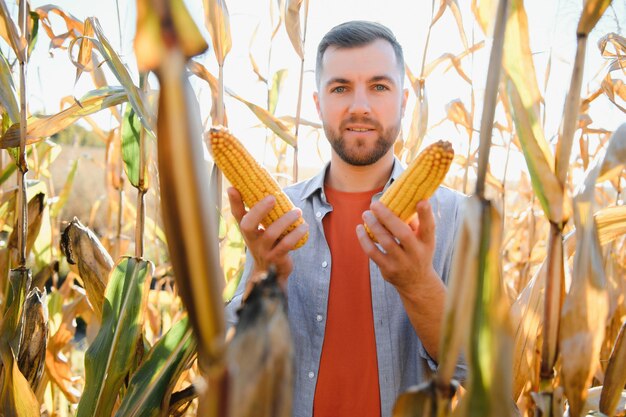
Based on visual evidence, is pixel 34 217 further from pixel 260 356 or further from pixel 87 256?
pixel 260 356

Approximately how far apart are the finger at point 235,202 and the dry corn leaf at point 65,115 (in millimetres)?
445

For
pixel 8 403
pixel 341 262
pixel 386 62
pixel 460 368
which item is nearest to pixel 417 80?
pixel 386 62

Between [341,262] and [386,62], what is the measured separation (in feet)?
2.09

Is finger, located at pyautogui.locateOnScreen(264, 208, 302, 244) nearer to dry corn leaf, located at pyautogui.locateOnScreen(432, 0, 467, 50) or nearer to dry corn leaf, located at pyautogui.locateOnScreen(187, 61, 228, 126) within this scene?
dry corn leaf, located at pyautogui.locateOnScreen(187, 61, 228, 126)

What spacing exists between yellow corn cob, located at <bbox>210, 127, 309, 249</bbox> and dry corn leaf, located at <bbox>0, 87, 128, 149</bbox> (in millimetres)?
380

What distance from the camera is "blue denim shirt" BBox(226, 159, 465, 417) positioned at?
1.41 metres

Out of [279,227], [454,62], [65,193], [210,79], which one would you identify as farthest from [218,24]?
[65,193]

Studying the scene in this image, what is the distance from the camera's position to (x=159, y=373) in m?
1.12

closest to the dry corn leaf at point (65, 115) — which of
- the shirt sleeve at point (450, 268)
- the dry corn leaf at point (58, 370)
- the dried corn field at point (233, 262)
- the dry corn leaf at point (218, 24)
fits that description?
the dried corn field at point (233, 262)

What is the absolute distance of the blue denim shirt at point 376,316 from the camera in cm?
141

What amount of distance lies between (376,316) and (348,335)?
0.11m

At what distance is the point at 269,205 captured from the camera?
3.62 ft

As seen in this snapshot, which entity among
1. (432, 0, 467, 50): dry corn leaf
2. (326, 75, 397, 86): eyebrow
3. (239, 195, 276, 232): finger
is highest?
(432, 0, 467, 50): dry corn leaf

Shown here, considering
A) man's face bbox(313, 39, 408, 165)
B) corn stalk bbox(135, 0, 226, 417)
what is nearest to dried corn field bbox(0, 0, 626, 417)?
corn stalk bbox(135, 0, 226, 417)
